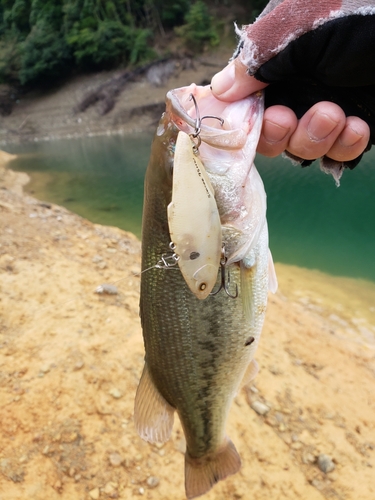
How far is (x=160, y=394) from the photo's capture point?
2027 mm

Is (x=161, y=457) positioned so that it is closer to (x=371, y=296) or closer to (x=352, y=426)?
(x=352, y=426)

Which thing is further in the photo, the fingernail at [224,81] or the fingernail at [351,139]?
the fingernail at [351,139]

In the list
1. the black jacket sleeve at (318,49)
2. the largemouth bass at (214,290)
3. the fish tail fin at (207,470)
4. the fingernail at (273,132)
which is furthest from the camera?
the fish tail fin at (207,470)

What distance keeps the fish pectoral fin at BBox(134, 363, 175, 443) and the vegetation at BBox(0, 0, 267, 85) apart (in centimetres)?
4399

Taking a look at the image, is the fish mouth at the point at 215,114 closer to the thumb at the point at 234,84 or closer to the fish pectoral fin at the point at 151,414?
the thumb at the point at 234,84

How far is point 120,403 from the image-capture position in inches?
141

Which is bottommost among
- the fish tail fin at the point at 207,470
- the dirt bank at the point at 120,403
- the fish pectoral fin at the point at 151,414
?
the dirt bank at the point at 120,403

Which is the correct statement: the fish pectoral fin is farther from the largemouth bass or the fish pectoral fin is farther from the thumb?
the thumb

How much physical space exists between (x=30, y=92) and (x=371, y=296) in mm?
50824

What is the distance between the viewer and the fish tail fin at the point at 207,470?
2158 millimetres

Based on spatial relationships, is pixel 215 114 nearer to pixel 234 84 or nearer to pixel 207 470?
pixel 234 84

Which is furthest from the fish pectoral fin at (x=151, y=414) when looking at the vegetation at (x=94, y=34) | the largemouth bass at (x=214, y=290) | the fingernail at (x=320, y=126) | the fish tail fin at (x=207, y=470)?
the vegetation at (x=94, y=34)

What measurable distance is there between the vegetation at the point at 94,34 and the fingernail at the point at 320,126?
143 ft

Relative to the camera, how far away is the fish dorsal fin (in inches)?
53.1
